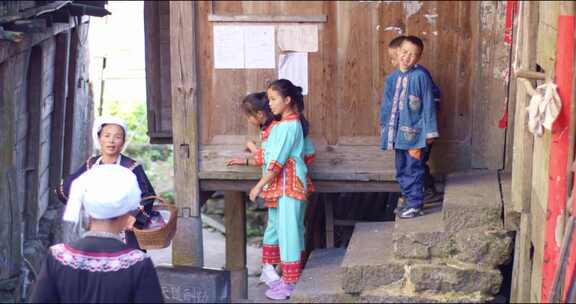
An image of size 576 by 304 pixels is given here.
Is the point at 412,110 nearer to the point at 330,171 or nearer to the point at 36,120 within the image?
the point at 330,171

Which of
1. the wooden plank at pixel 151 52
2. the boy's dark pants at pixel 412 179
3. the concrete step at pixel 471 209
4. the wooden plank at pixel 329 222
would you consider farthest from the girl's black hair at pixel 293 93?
the wooden plank at pixel 329 222

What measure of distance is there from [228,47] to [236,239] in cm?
221

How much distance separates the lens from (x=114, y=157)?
21.8 feet

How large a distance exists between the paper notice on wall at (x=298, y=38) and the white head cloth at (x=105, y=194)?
3.72m

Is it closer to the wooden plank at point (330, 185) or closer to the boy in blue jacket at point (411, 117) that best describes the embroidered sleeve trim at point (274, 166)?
the wooden plank at point (330, 185)

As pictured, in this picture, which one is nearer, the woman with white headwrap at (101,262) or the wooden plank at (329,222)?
the woman with white headwrap at (101,262)

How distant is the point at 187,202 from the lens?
26.8 ft

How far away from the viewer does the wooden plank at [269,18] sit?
7815mm

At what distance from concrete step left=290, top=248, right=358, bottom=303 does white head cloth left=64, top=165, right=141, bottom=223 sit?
107 inches

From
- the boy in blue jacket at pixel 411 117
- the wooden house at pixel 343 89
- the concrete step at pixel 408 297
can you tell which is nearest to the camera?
the concrete step at pixel 408 297

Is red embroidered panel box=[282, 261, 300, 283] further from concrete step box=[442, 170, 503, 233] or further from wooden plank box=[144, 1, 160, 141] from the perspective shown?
wooden plank box=[144, 1, 160, 141]

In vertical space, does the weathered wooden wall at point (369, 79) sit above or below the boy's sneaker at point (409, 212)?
above

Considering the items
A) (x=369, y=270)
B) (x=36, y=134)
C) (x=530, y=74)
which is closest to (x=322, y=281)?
(x=369, y=270)

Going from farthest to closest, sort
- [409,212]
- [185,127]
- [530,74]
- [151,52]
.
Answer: [151,52] → [185,127] → [409,212] → [530,74]
